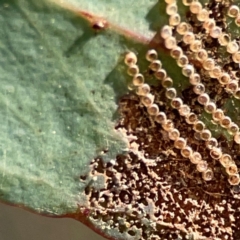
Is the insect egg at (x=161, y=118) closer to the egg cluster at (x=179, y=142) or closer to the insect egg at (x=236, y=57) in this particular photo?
the egg cluster at (x=179, y=142)

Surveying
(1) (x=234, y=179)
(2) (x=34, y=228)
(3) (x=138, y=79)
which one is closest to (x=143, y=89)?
(3) (x=138, y=79)

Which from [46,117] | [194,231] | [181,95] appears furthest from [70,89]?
[194,231]

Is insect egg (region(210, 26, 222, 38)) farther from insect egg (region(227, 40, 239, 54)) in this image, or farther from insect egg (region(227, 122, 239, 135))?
insect egg (region(227, 122, 239, 135))

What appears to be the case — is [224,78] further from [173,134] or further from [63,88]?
[63,88]

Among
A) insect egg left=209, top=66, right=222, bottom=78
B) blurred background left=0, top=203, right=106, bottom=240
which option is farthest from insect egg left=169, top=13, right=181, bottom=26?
blurred background left=0, top=203, right=106, bottom=240

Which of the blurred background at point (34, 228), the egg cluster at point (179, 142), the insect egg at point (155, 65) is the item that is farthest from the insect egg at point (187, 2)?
the blurred background at point (34, 228)

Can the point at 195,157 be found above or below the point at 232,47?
below

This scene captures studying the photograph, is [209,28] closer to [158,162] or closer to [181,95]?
[181,95]
